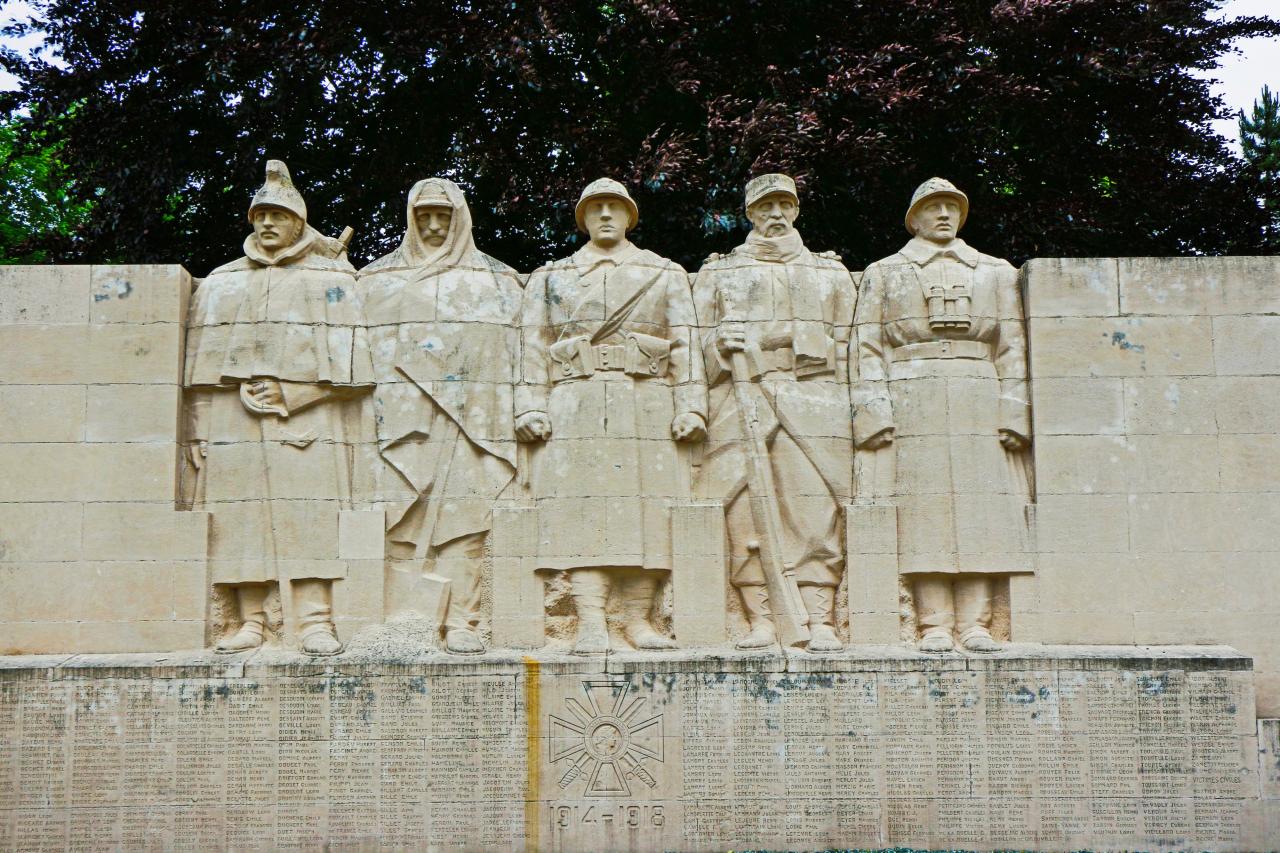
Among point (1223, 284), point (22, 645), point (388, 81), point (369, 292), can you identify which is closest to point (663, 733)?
point (369, 292)

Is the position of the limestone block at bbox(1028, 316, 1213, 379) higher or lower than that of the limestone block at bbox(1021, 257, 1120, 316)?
lower

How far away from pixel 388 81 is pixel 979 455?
8462mm

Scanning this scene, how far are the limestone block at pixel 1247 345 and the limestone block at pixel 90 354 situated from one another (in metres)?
8.33

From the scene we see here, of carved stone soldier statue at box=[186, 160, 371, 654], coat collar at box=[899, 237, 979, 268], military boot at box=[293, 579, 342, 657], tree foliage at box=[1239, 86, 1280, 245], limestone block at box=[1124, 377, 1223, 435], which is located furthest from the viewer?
tree foliage at box=[1239, 86, 1280, 245]

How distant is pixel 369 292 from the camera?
494 inches

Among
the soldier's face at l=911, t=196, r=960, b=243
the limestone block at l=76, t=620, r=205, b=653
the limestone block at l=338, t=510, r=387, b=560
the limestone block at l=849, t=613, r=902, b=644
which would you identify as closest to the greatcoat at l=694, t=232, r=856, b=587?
the limestone block at l=849, t=613, r=902, b=644

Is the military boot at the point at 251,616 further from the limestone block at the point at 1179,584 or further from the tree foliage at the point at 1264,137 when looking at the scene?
the tree foliage at the point at 1264,137

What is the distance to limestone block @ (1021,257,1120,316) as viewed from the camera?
12406mm

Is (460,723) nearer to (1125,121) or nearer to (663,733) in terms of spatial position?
(663,733)

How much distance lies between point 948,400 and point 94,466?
6727mm

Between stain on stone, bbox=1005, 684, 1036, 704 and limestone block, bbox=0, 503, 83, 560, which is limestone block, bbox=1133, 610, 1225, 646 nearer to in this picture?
stain on stone, bbox=1005, 684, 1036, 704

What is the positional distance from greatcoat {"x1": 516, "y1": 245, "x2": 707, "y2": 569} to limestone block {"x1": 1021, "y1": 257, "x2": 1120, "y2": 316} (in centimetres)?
Answer: 275

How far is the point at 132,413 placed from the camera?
12.2 m

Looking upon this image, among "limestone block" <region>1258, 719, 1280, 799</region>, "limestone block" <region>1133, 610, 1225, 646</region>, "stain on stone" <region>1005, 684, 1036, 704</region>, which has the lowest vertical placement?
"limestone block" <region>1258, 719, 1280, 799</region>
